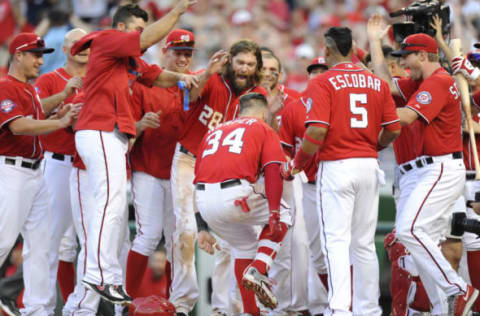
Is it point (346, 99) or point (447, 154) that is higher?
point (346, 99)

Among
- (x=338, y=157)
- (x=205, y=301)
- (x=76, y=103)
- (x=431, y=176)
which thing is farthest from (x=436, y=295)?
(x=76, y=103)

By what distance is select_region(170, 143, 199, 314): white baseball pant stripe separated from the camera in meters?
6.73

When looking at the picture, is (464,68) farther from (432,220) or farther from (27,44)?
(27,44)

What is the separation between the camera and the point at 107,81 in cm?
606

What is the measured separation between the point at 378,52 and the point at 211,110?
5.19 ft

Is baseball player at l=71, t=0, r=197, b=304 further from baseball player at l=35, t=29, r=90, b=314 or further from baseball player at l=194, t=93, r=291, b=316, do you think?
baseball player at l=35, t=29, r=90, b=314

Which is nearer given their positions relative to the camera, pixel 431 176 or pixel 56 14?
pixel 431 176

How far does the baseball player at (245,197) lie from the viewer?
232 inches

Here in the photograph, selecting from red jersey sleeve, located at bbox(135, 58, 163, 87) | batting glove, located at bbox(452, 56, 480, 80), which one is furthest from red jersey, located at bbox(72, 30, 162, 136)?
batting glove, located at bbox(452, 56, 480, 80)

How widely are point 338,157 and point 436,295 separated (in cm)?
144

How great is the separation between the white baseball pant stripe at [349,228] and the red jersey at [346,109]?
107 millimetres

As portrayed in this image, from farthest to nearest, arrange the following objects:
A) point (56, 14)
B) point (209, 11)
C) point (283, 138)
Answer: point (209, 11) → point (56, 14) → point (283, 138)

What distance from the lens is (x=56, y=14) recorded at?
1048cm

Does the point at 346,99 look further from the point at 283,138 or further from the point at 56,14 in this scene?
the point at 56,14
